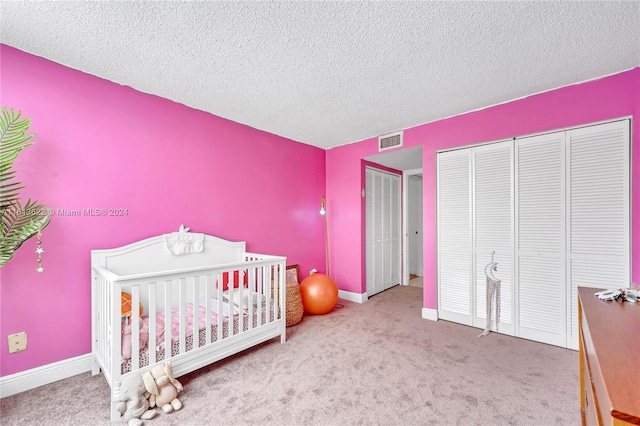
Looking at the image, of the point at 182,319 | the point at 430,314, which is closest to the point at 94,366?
the point at 182,319

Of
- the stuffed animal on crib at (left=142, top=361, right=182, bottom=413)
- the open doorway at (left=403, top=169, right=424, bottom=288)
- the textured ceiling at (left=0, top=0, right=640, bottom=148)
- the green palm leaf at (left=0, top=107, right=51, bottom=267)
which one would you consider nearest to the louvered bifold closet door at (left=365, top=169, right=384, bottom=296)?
the open doorway at (left=403, top=169, right=424, bottom=288)

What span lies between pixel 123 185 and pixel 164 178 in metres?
0.32

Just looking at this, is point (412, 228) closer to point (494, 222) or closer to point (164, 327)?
point (494, 222)

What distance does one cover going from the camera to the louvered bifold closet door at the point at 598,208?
2.04 metres

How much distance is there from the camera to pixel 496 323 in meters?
2.60

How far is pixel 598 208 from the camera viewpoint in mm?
2125

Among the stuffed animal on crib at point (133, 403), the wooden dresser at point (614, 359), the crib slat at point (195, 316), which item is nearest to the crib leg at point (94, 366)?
the stuffed animal on crib at point (133, 403)

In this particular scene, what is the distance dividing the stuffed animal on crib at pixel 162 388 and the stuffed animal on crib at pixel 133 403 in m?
0.04

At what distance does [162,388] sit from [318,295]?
1.71m

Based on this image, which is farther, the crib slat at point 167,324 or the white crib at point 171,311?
the crib slat at point 167,324

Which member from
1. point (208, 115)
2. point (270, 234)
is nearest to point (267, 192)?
point (270, 234)

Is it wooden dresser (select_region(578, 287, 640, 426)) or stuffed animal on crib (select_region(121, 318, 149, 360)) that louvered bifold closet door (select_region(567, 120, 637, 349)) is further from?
stuffed animal on crib (select_region(121, 318, 149, 360))

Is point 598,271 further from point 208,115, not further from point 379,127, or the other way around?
point 208,115

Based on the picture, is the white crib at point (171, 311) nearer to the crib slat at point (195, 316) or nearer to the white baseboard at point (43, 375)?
the crib slat at point (195, 316)
